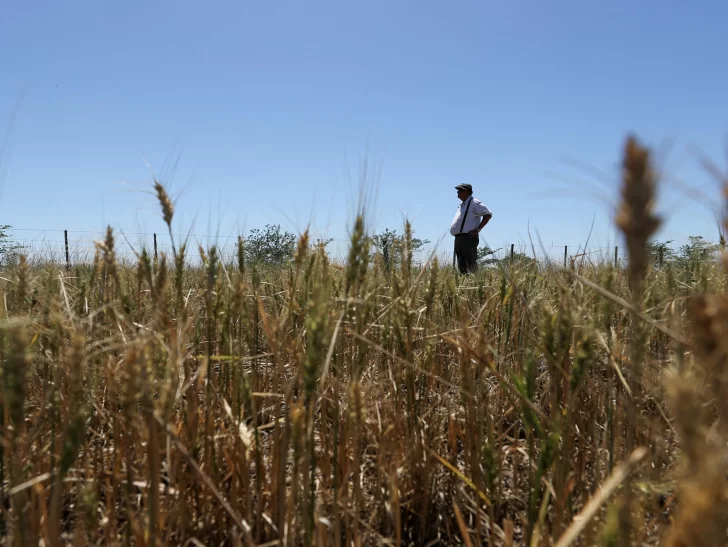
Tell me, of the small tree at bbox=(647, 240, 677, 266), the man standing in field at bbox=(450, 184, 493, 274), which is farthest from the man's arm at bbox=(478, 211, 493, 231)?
the small tree at bbox=(647, 240, 677, 266)

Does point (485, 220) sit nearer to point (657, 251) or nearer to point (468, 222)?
point (468, 222)

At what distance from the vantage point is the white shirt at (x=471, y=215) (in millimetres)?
6538

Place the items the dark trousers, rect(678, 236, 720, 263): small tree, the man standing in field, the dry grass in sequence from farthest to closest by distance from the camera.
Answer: the man standing in field, the dark trousers, rect(678, 236, 720, 263): small tree, the dry grass

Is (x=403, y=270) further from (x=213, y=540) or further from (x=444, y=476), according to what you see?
(x=213, y=540)

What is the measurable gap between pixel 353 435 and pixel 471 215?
5524mm

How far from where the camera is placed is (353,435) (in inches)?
56.2

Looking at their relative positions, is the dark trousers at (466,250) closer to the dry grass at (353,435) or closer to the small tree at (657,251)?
the small tree at (657,251)

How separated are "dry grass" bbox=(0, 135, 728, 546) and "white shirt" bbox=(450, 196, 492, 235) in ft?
15.0

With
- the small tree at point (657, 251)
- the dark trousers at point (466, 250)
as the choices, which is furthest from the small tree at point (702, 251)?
the dark trousers at point (466, 250)

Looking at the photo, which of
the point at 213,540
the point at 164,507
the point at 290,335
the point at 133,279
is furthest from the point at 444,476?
the point at 133,279

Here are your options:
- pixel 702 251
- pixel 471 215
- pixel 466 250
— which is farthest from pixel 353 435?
pixel 471 215

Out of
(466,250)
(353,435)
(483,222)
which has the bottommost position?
(353,435)

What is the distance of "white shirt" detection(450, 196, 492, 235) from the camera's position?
6538 mm

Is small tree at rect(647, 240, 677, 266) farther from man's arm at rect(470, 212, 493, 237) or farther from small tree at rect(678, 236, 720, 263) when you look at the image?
man's arm at rect(470, 212, 493, 237)
